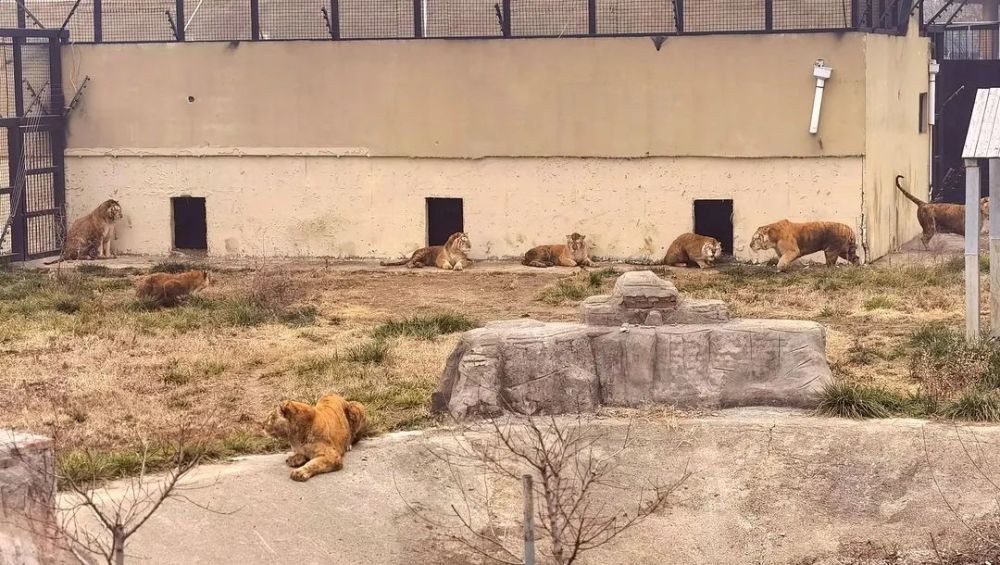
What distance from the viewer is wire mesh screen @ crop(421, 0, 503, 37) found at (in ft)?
81.7

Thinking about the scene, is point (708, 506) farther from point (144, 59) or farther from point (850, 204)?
point (144, 59)

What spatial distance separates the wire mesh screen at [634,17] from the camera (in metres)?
24.3

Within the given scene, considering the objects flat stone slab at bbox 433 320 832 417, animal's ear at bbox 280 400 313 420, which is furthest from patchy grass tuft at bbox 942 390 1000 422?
animal's ear at bbox 280 400 313 420

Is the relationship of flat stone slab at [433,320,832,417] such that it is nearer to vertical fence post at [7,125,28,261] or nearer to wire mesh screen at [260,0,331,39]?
wire mesh screen at [260,0,331,39]

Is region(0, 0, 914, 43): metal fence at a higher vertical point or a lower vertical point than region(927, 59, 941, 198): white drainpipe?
higher

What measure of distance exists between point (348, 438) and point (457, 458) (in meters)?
0.86

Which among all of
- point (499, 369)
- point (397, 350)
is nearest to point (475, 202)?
point (397, 350)

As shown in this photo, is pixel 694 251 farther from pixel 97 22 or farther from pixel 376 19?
pixel 97 22

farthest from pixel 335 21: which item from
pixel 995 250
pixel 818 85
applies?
pixel 995 250

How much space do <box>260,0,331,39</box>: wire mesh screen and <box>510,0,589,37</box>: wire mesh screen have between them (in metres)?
3.16

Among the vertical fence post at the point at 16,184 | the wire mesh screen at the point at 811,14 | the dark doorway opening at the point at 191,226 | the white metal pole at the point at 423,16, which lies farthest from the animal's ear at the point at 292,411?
the dark doorway opening at the point at 191,226

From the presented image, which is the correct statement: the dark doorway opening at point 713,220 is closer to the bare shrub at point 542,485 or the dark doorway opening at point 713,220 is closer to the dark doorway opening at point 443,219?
the dark doorway opening at point 443,219

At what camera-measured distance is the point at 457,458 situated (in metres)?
12.3

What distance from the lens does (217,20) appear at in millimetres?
26094
